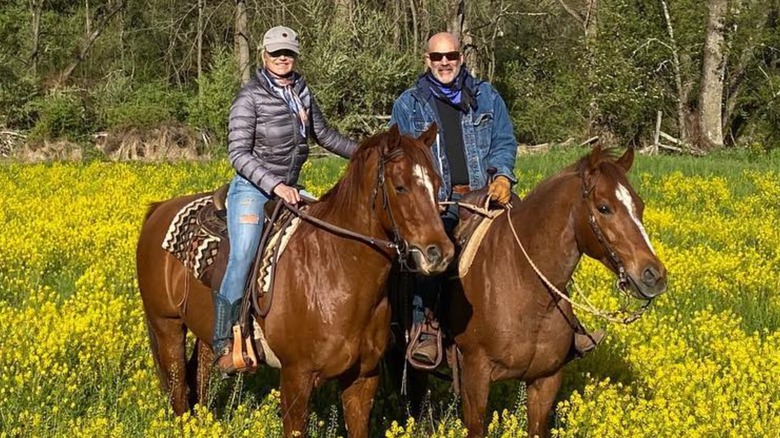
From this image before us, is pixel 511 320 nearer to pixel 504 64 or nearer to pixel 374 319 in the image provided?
pixel 374 319

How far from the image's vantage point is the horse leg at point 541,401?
5.34m

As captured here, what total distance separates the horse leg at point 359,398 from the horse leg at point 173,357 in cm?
168

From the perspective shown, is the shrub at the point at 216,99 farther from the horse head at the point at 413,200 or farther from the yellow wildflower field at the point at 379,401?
the horse head at the point at 413,200

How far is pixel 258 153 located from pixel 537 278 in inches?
75.6

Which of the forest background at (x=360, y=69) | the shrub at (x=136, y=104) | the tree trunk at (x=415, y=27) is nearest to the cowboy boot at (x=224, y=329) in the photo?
the forest background at (x=360, y=69)

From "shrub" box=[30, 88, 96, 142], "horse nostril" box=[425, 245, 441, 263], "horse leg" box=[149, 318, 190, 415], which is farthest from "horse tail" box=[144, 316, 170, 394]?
"shrub" box=[30, 88, 96, 142]

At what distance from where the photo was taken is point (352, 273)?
4797mm

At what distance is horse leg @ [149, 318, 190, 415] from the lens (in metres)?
6.19

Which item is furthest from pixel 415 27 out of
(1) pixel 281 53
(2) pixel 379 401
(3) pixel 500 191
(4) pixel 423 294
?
(1) pixel 281 53

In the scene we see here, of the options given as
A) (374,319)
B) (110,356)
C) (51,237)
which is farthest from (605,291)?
(51,237)

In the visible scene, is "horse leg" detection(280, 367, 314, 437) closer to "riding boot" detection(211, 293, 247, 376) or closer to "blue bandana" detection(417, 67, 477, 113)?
"riding boot" detection(211, 293, 247, 376)

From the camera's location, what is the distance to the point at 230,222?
5305mm

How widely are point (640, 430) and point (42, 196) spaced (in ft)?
43.2

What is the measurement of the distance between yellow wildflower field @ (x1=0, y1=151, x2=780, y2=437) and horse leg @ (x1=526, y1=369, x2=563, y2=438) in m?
0.10
